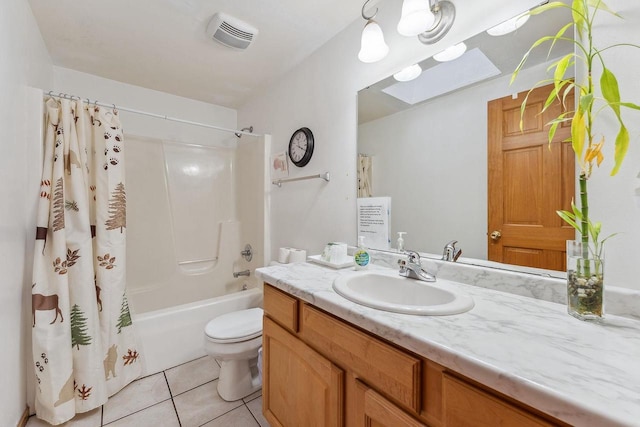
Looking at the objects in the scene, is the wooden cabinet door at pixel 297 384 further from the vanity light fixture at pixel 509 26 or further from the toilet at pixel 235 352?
the vanity light fixture at pixel 509 26

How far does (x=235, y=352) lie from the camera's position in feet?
4.82

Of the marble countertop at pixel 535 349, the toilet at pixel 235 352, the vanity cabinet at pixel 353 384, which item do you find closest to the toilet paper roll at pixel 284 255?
the toilet at pixel 235 352

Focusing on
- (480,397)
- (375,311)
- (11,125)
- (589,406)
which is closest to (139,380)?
(11,125)

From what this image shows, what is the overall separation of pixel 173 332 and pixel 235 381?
60 cm

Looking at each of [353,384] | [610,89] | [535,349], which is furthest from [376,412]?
[610,89]

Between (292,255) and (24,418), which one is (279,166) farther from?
(24,418)

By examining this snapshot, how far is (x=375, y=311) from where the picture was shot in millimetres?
777

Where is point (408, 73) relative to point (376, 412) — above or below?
above

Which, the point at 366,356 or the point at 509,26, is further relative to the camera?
the point at 509,26

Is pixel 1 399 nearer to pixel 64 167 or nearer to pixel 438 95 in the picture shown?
pixel 64 167

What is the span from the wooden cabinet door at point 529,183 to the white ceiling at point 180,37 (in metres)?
1.09

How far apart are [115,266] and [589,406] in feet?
6.74

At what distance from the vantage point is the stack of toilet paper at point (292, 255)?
1896 millimetres

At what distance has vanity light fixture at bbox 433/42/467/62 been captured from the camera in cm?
112
